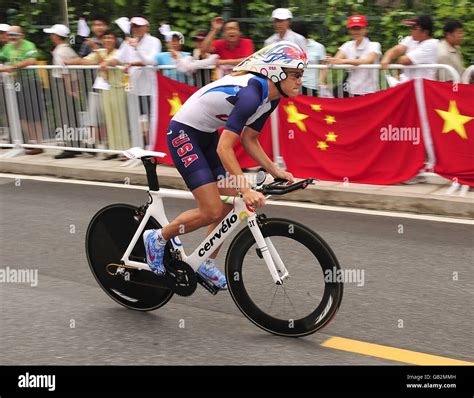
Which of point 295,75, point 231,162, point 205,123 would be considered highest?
point 295,75

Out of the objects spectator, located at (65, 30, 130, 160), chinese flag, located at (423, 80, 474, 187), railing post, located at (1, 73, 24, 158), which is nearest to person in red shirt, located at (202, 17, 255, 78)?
spectator, located at (65, 30, 130, 160)

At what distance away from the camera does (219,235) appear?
507 cm

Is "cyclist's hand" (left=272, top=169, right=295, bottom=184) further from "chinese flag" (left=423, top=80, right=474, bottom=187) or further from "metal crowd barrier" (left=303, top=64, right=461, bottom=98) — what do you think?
"metal crowd barrier" (left=303, top=64, right=461, bottom=98)

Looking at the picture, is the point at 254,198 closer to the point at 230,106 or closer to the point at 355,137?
the point at 230,106

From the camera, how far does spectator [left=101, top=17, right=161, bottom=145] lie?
34.8 feet

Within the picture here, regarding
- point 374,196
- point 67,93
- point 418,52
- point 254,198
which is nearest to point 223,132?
point 254,198

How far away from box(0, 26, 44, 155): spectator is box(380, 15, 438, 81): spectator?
532cm

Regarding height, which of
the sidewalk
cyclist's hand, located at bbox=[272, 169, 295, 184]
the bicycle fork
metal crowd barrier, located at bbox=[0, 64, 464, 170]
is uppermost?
cyclist's hand, located at bbox=[272, 169, 295, 184]

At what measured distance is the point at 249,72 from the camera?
488 centimetres

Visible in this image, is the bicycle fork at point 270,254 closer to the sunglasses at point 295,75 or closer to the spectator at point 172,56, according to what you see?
the sunglasses at point 295,75

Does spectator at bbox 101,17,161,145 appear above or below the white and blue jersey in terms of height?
below

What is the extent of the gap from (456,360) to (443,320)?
0.68m

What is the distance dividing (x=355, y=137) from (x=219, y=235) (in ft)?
14.1
